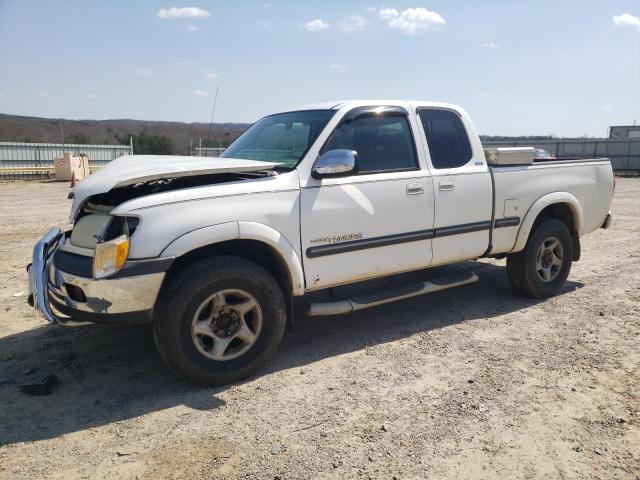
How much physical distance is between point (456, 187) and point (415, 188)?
50 cm

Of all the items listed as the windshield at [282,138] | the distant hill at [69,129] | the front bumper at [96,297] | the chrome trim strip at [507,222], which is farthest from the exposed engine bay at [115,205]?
the distant hill at [69,129]

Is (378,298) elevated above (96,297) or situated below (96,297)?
below

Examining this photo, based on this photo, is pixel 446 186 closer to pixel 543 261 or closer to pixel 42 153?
pixel 543 261

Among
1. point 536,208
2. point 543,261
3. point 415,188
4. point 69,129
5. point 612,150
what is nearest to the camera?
point 415,188

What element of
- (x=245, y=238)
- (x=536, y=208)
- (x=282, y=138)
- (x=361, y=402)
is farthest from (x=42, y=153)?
(x=361, y=402)

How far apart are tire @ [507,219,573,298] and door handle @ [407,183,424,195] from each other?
1.71 metres

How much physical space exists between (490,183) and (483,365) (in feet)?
6.12

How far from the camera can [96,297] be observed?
10.7 ft

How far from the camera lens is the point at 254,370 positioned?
378 centimetres

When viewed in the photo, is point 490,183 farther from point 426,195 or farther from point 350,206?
point 350,206

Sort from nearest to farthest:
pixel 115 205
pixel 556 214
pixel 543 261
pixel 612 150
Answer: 1. pixel 115 205
2. pixel 543 261
3. pixel 556 214
4. pixel 612 150

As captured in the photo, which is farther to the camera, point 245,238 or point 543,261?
point 543,261

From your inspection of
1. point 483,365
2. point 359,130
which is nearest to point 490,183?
point 359,130

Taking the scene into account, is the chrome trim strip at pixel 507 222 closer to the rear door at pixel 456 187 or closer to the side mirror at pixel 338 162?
the rear door at pixel 456 187
